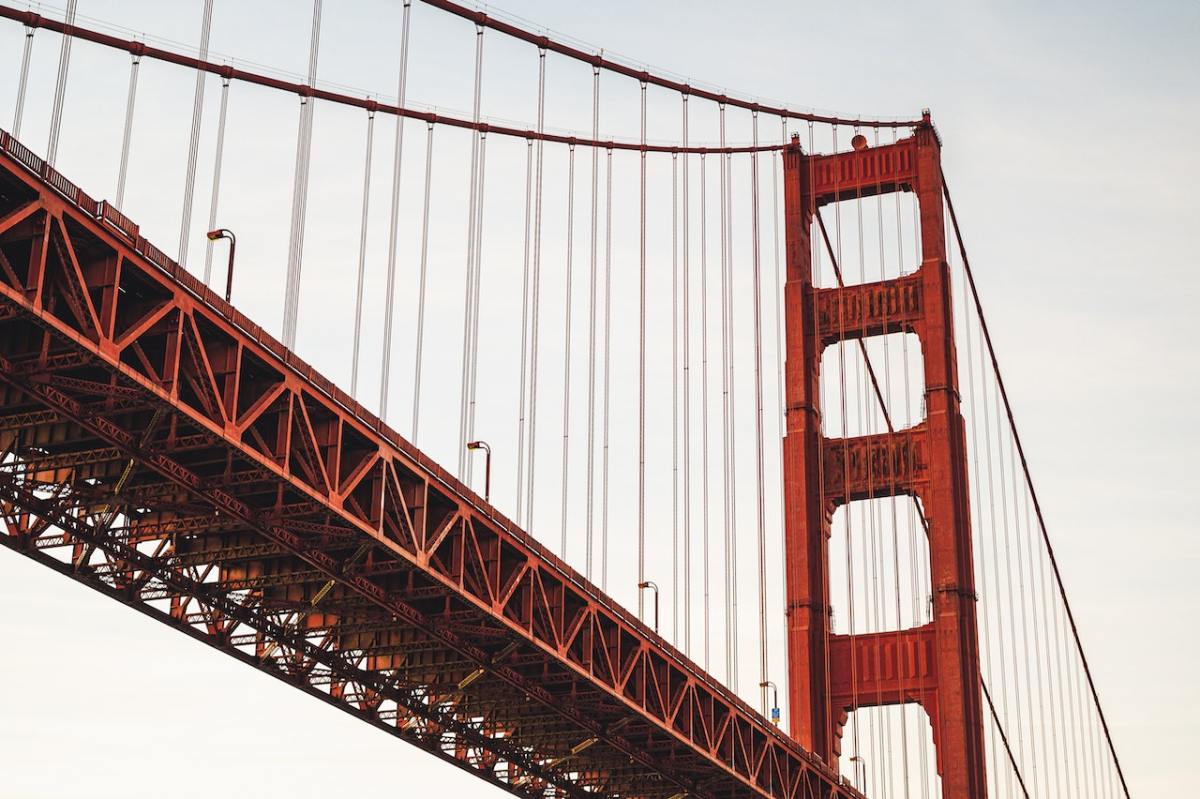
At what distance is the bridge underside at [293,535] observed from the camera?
2879cm

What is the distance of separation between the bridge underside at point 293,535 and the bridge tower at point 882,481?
824cm

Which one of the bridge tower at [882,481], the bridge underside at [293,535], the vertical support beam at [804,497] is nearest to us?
the bridge underside at [293,535]

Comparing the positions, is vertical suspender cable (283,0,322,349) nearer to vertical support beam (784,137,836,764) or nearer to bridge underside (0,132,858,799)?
bridge underside (0,132,858,799)

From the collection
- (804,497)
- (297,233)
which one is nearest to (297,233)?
(297,233)

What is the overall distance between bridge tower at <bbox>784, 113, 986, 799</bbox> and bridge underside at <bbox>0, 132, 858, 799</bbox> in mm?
8237

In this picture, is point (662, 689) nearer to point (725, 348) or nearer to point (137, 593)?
point (137, 593)

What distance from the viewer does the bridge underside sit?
94.5 feet

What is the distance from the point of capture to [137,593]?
37.6 metres

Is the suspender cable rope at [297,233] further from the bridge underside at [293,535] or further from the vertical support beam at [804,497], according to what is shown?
the vertical support beam at [804,497]

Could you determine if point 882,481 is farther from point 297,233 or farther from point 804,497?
point 297,233

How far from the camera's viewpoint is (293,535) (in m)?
36.0

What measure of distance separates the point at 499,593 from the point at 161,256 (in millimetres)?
12703

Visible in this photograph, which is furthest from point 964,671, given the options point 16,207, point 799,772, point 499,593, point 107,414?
point 16,207

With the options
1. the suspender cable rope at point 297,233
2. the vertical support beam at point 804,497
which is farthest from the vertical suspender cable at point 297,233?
the vertical support beam at point 804,497
